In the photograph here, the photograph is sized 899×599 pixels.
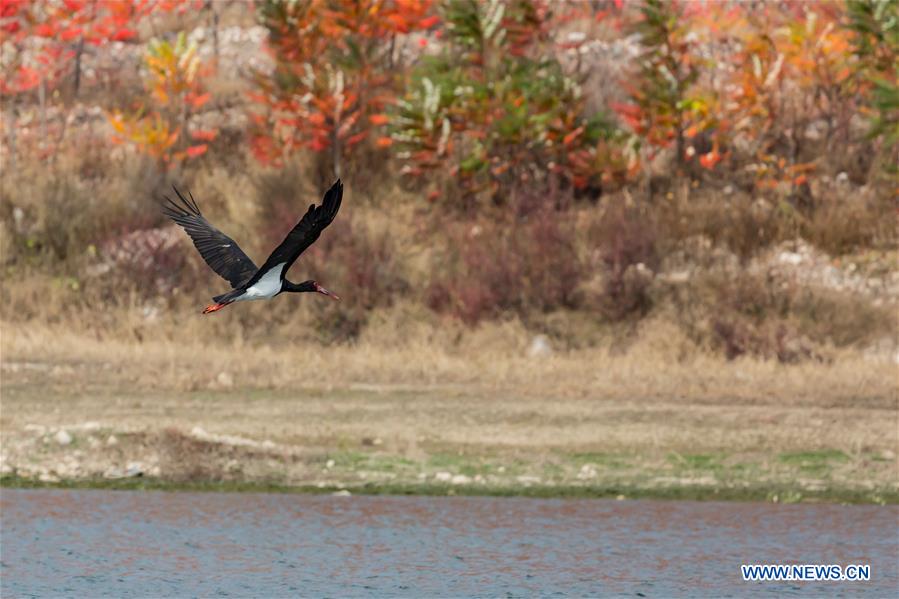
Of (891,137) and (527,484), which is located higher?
(891,137)

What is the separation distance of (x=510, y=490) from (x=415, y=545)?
2.54 metres

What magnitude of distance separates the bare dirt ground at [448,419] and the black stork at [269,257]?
11.3ft

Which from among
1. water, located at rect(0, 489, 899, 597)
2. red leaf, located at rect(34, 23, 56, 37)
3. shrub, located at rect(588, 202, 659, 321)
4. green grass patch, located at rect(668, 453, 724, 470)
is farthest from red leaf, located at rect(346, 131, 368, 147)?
water, located at rect(0, 489, 899, 597)

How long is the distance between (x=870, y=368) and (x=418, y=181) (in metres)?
10.1

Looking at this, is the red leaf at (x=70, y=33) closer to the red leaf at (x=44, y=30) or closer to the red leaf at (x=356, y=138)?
the red leaf at (x=44, y=30)

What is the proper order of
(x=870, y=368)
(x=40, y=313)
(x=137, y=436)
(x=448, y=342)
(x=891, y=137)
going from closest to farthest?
1. (x=137, y=436)
2. (x=870, y=368)
3. (x=448, y=342)
4. (x=40, y=313)
5. (x=891, y=137)

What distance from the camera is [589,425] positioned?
52.6 feet

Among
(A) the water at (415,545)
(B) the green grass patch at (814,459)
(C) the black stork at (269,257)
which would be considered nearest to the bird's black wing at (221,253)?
(C) the black stork at (269,257)

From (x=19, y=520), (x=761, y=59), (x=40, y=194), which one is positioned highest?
(x=761, y=59)

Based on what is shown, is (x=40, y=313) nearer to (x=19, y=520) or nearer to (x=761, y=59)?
(x=19, y=520)

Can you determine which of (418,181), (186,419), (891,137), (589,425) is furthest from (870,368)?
(418,181)

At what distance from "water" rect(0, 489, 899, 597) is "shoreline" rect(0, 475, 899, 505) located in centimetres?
20

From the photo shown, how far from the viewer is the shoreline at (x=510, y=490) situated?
13.3 meters

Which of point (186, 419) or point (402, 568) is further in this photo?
point (186, 419)
